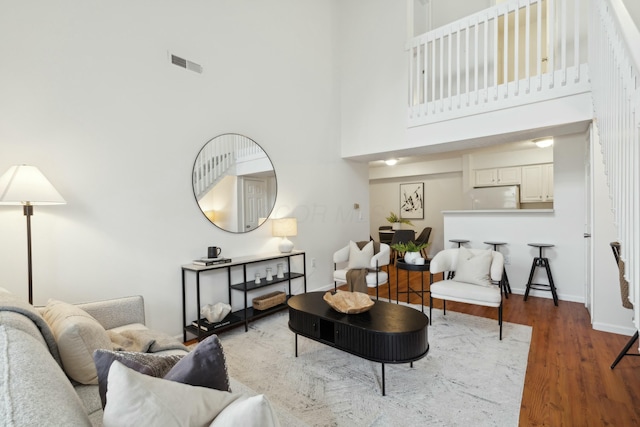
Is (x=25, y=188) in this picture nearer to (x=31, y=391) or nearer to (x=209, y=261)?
(x=209, y=261)

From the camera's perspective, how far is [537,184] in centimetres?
611

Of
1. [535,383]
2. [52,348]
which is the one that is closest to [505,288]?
[535,383]

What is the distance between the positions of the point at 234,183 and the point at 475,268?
280 centimetres

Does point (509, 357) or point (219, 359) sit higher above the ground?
point (219, 359)

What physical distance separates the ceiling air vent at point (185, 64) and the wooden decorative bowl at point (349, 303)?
8.66ft

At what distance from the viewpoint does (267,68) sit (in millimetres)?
3844

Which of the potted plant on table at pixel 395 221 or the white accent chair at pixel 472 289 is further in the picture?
the potted plant on table at pixel 395 221

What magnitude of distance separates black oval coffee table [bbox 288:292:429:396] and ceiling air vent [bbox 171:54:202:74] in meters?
2.55

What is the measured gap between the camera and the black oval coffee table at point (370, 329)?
1979 millimetres

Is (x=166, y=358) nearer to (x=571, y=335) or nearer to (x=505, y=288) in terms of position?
(x=571, y=335)

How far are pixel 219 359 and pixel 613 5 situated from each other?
2804mm

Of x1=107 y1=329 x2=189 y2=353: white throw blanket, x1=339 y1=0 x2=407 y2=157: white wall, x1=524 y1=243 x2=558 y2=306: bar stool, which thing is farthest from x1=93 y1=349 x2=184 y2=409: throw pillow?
x1=524 y1=243 x2=558 y2=306: bar stool

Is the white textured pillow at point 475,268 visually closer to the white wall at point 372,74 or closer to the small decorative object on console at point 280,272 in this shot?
the white wall at point 372,74

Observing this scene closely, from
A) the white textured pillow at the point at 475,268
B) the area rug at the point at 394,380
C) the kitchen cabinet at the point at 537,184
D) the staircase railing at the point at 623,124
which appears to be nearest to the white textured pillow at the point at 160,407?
the area rug at the point at 394,380
